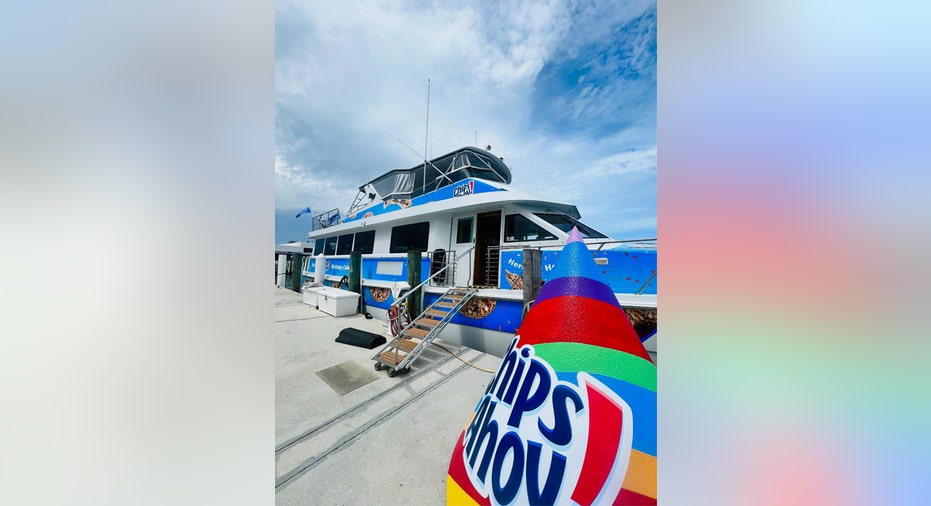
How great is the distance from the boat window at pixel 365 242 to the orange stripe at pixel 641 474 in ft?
27.5

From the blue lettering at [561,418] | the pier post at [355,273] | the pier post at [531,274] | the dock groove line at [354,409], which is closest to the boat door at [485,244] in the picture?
the pier post at [531,274]

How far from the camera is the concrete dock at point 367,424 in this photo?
1.84 m

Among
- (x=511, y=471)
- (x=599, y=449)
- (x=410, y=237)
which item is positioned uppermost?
(x=410, y=237)

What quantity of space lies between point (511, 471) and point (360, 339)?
15.0 feet

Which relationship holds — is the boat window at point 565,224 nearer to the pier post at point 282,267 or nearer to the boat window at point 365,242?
the boat window at point 365,242

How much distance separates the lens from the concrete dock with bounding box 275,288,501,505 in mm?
1841

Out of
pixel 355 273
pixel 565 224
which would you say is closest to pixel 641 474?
pixel 565 224

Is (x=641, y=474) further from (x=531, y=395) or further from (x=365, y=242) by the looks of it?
(x=365, y=242)

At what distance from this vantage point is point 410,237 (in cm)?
741

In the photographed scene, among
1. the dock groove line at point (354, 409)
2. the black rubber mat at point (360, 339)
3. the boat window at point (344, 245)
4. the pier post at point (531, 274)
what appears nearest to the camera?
the dock groove line at point (354, 409)
